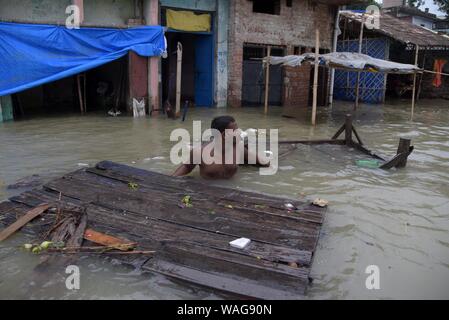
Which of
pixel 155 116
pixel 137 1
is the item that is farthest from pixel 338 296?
pixel 137 1

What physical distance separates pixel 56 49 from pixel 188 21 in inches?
183

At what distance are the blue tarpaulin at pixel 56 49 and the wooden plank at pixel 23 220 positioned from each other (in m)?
7.41

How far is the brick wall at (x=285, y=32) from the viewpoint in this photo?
49.2 ft

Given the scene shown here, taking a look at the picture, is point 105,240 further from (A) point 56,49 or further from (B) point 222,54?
(B) point 222,54

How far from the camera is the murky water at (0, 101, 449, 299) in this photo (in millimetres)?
3381

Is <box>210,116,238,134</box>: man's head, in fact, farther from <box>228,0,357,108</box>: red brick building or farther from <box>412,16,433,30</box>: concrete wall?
<box>412,16,433,30</box>: concrete wall

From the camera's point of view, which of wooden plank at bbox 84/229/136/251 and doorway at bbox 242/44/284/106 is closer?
wooden plank at bbox 84/229/136/251

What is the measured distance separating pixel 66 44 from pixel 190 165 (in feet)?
24.1

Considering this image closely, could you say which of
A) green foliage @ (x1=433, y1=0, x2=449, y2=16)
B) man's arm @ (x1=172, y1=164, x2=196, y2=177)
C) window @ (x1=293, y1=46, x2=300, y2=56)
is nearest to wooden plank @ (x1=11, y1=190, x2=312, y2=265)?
man's arm @ (x1=172, y1=164, x2=196, y2=177)

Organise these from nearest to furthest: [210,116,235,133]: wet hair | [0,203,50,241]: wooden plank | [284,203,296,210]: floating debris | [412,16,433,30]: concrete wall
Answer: [0,203,50,241]: wooden plank
[284,203,296,210]: floating debris
[210,116,235,133]: wet hair
[412,16,433,30]: concrete wall

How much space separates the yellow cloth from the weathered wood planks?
9152 mm

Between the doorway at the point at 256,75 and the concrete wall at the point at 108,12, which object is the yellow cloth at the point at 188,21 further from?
the doorway at the point at 256,75

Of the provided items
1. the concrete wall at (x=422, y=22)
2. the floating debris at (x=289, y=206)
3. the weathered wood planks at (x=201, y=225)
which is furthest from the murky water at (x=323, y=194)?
the concrete wall at (x=422, y=22)

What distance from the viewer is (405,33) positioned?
1966cm
